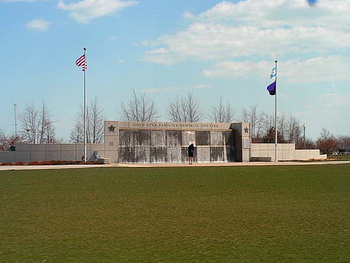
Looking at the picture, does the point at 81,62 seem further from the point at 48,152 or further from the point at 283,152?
the point at 283,152

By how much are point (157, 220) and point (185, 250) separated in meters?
2.86

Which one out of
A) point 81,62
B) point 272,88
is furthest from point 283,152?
point 81,62

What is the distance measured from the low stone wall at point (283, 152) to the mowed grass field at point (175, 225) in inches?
1251

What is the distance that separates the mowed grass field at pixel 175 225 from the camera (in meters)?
7.23

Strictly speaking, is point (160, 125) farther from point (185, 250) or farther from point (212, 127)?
point (185, 250)

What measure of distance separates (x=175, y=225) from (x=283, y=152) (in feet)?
139

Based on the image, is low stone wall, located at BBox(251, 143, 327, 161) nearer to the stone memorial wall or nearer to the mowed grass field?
the stone memorial wall

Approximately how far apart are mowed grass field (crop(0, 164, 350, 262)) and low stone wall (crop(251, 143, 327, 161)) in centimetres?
3176

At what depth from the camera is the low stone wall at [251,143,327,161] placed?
158 feet

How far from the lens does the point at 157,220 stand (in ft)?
33.7

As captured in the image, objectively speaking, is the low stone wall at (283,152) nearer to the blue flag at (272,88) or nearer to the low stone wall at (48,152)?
the blue flag at (272,88)

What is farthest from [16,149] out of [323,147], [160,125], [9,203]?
[323,147]

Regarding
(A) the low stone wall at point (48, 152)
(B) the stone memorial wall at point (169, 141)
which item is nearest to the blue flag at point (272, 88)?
(B) the stone memorial wall at point (169, 141)

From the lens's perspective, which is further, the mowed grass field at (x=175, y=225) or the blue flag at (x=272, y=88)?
the blue flag at (x=272, y=88)
